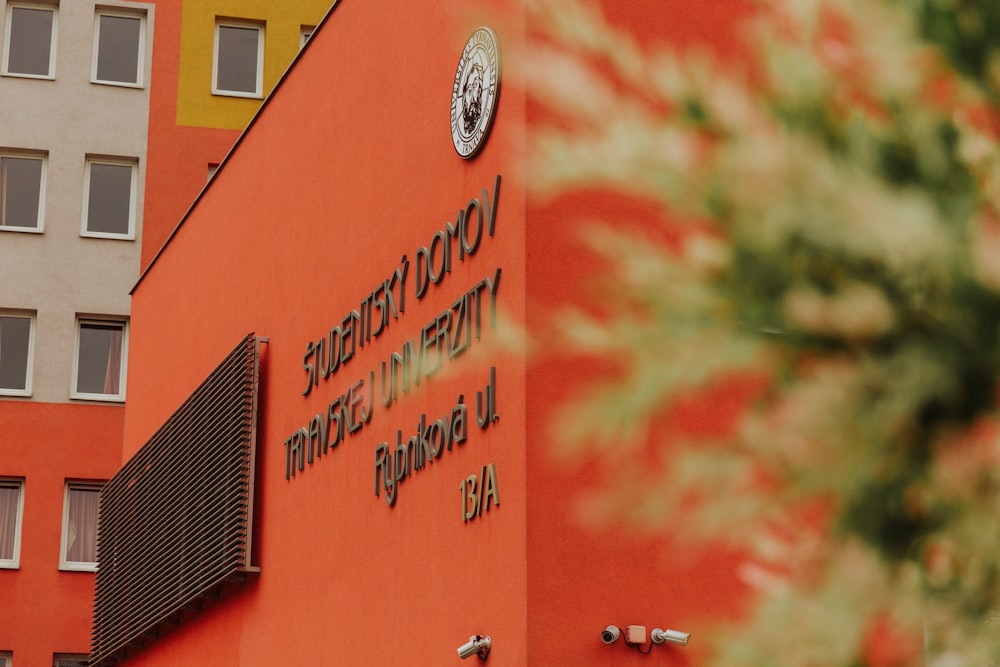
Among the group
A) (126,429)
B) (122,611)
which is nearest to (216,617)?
(122,611)

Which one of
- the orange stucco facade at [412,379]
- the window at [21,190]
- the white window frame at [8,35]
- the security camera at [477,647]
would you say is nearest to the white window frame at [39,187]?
the window at [21,190]

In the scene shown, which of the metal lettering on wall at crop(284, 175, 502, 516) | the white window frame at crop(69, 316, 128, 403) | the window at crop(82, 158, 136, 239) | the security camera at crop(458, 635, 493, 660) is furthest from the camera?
the window at crop(82, 158, 136, 239)

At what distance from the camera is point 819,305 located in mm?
2107

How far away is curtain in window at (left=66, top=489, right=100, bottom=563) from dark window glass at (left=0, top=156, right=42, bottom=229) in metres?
5.21

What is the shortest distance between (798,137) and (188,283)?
17806 millimetres

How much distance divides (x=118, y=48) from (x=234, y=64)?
7.20 feet

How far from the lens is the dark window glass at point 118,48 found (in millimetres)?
29391

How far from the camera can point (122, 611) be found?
1981cm

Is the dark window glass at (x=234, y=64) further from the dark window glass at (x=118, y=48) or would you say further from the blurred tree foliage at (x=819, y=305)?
the blurred tree foliage at (x=819, y=305)

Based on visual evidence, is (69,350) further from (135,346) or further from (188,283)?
(188,283)

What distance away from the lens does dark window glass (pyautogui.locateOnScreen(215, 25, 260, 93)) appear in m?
29.2

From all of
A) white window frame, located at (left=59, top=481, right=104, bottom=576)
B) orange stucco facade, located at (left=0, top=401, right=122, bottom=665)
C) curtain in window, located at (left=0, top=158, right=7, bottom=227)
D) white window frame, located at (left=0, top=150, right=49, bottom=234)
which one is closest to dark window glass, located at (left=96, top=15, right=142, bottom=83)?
white window frame, located at (left=0, top=150, right=49, bottom=234)

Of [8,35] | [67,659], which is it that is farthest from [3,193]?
[67,659]

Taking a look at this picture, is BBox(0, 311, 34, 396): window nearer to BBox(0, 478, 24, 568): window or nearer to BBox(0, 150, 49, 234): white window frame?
BBox(0, 150, 49, 234): white window frame
